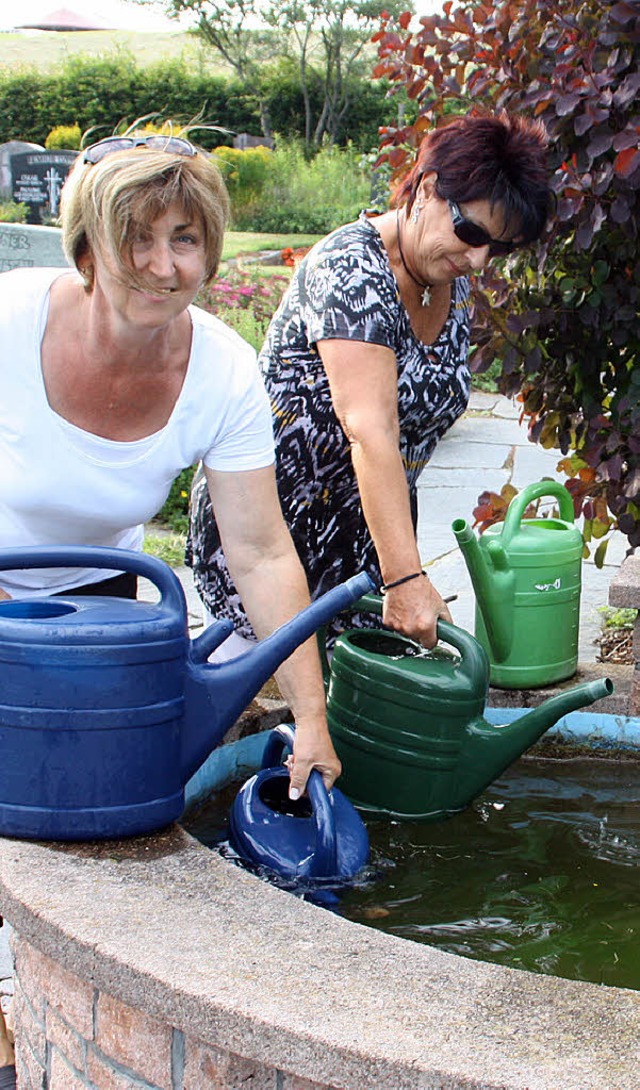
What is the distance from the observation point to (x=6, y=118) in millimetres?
23875

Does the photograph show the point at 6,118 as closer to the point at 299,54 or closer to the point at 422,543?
the point at 299,54

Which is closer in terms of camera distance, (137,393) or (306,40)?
(137,393)

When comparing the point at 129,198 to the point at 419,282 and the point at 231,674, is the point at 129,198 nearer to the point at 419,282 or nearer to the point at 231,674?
the point at 231,674

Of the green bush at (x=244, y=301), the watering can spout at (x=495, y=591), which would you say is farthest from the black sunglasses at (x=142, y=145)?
the green bush at (x=244, y=301)

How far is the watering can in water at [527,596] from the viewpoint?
2.47 metres

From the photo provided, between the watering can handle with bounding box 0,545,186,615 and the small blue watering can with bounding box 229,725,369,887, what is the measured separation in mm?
355

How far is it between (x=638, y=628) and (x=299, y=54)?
27967mm

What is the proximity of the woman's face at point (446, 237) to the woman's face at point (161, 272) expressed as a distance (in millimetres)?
576

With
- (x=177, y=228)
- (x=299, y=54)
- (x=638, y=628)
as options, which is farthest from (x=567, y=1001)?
(x=299, y=54)

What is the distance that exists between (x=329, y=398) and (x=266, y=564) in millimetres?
487

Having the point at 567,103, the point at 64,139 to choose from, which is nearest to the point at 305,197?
the point at 64,139

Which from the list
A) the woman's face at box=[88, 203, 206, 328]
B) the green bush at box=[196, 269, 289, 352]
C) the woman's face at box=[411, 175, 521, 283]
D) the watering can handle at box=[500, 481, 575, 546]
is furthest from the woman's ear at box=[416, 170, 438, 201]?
the green bush at box=[196, 269, 289, 352]

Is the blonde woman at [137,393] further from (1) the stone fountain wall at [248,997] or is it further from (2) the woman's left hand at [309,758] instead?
(1) the stone fountain wall at [248,997]

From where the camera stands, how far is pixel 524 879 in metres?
1.93
